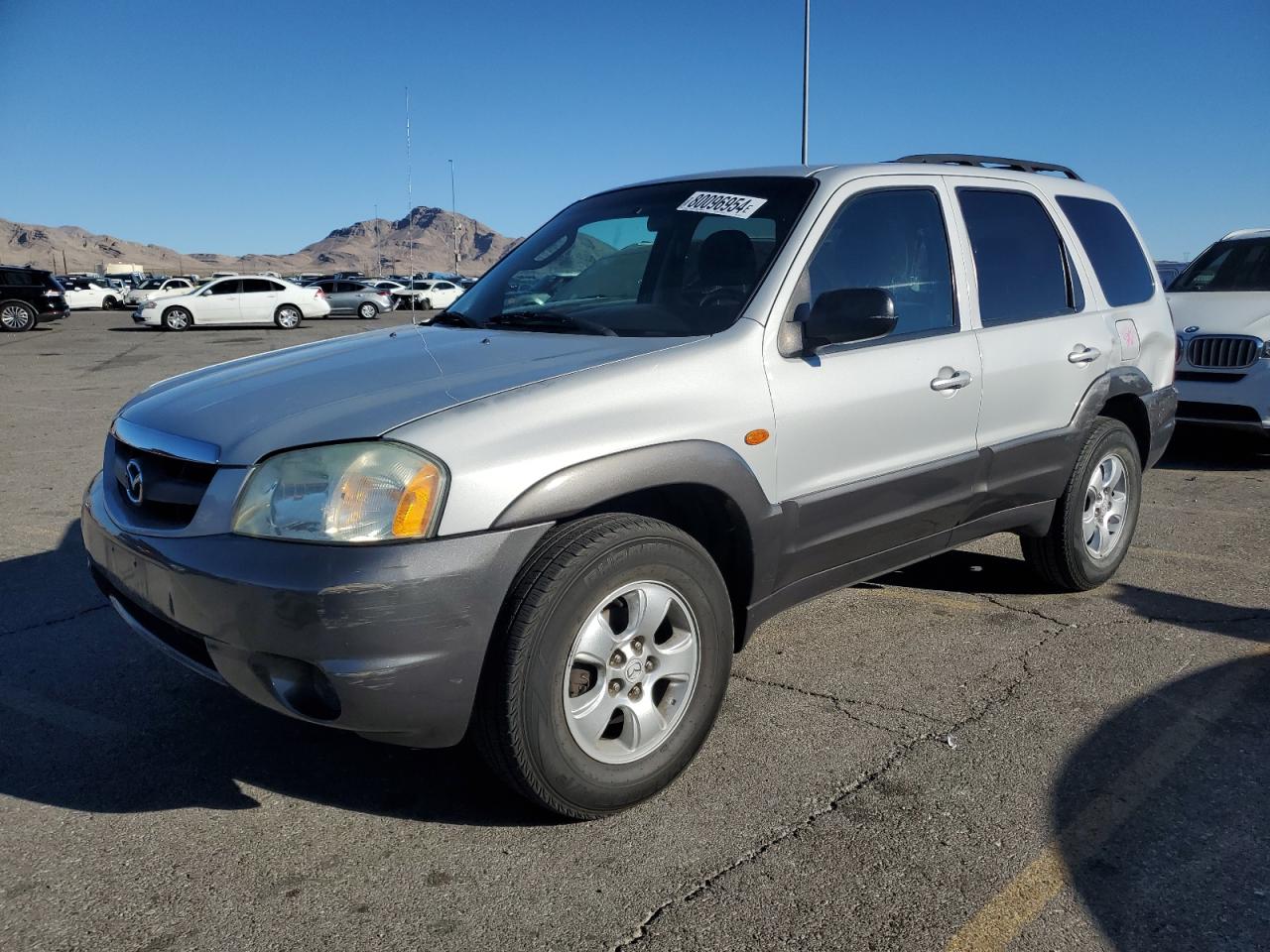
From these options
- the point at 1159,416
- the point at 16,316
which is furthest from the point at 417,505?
the point at 16,316

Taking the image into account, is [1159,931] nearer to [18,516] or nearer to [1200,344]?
[18,516]

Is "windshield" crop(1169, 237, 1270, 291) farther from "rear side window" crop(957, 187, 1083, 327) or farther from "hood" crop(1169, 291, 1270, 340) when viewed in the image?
"rear side window" crop(957, 187, 1083, 327)

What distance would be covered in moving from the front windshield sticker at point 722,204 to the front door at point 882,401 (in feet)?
0.95

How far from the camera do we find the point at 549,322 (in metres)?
3.57

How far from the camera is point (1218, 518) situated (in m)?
6.39

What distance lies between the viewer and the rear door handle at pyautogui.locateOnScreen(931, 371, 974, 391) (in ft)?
12.1

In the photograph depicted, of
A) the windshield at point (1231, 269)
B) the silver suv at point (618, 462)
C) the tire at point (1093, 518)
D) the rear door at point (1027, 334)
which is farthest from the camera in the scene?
the windshield at point (1231, 269)

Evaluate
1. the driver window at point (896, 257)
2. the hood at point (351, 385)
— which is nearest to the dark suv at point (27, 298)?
the hood at point (351, 385)

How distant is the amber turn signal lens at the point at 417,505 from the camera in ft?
8.09

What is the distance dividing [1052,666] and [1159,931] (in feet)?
5.48

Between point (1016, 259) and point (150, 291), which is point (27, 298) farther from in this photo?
point (1016, 259)

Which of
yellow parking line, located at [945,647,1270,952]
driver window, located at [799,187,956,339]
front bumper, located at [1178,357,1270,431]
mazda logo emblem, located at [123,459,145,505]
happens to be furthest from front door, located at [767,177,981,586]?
front bumper, located at [1178,357,1270,431]

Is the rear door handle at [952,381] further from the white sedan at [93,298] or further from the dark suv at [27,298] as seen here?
the white sedan at [93,298]

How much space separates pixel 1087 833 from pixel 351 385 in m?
2.32
